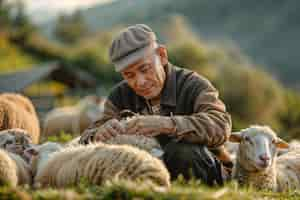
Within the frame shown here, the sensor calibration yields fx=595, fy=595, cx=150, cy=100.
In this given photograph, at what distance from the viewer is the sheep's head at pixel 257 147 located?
17.9 ft

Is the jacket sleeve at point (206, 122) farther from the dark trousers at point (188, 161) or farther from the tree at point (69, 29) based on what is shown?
the tree at point (69, 29)

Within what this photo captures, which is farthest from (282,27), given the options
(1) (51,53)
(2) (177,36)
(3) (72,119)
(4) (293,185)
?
(4) (293,185)

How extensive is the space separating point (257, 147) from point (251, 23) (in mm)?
131177

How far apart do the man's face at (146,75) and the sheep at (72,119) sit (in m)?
11.6

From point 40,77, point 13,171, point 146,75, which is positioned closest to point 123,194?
point 13,171

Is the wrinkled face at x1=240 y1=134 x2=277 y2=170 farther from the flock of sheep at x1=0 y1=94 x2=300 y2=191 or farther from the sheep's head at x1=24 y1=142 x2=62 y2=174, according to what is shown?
the sheep's head at x1=24 y1=142 x2=62 y2=174

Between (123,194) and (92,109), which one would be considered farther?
(92,109)

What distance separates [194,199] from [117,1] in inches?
7467

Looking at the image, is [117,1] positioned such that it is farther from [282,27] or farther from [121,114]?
[121,114]

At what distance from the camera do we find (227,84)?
4622 centimetres

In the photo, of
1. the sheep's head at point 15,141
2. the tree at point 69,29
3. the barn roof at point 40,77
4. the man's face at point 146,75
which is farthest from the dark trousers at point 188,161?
the tree at point 69,29

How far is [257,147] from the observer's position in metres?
5.61

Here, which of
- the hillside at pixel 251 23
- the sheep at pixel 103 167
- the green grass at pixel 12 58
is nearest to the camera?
the sheep at pixel 103 167

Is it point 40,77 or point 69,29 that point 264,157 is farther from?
point 69,29
